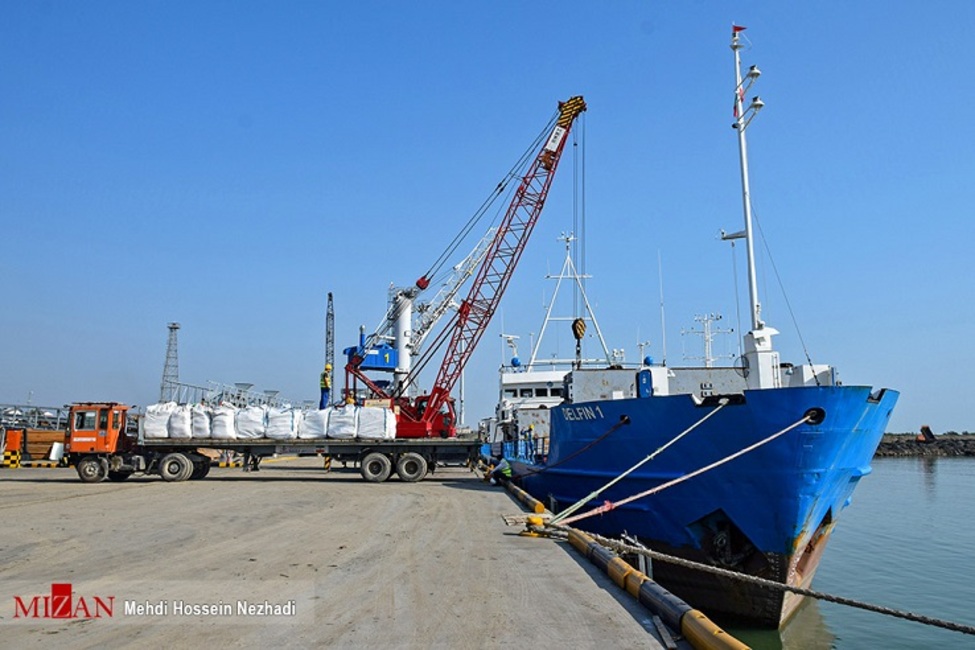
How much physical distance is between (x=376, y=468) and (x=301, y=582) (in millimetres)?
14309

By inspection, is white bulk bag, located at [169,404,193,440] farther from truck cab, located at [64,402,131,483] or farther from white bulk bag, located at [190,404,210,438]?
truck cab, located at [64,402,131,483]

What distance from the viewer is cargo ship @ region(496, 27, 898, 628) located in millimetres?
9000

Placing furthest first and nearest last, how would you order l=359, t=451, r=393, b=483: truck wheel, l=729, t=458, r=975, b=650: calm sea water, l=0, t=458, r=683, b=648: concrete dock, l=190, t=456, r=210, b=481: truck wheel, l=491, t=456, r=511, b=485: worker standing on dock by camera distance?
l=190, t=456, r=210, b=481: truck wheel, l=359, t=451, r=393, b=483: truck wheel, l=491, t=456, r=511, b=485: worker standing on dock, l=729, t=458, r=975, b=650: calm sea water, l=0, t=458, r=683, b=648: concrete dock

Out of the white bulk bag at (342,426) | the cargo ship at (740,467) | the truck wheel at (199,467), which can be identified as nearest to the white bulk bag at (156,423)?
the truck wheel at (199,467)

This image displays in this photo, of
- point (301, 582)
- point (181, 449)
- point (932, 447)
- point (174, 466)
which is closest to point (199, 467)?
point (174, 466)

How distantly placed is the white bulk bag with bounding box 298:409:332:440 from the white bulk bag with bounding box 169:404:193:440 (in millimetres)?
3601

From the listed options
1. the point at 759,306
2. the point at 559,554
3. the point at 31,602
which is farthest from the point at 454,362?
the point at 31,602

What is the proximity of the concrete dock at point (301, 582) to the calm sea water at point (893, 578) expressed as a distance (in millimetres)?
4484

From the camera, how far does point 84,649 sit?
489 centimetres

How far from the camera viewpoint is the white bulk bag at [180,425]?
2103 centimetres

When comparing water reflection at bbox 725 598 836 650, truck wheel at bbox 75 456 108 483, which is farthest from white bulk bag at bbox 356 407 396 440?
water reflection at bbox 725 598 836 650

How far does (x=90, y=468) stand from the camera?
21172 mm

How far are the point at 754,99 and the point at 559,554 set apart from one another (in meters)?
9.09

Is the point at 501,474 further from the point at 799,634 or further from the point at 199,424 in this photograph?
the point at 799,634
